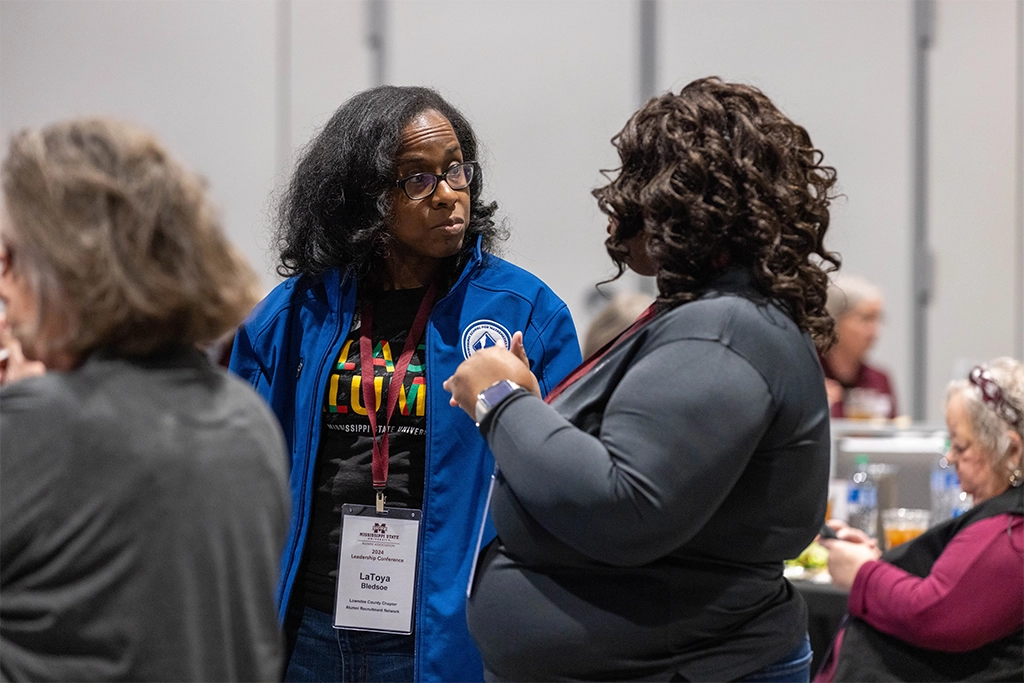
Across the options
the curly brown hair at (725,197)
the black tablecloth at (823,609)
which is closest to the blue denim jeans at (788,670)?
the curly brown hair at (725,197)

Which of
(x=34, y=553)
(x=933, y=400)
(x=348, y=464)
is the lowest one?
(x=933, y=400)

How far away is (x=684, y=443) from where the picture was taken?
50.7 inches

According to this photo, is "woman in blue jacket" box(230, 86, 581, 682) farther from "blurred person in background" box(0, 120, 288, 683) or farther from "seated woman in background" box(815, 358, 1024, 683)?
"seated woman in background" box(815, 358, 1024, 683)

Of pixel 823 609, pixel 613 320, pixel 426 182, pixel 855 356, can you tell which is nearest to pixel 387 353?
pixel 426 182

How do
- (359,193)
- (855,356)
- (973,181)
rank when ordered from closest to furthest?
(359,193), (855,356), (973,181)

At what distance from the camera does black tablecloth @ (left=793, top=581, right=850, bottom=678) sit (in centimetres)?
272

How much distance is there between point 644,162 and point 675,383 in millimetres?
319

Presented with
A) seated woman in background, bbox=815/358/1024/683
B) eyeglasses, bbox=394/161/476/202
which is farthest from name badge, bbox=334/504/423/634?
seated woman in background, bbox=815/358/1024/683

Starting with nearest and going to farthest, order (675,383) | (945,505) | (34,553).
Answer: (34,553)
(675,383)
(945,505)

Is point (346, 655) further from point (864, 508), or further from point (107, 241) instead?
point (864, 508)

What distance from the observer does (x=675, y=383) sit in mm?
1300

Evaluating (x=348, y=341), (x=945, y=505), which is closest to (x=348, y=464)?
(x=348, y=341)

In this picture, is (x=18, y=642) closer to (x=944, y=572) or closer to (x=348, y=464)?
(x=348, y=464)

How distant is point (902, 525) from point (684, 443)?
75.0 inches
